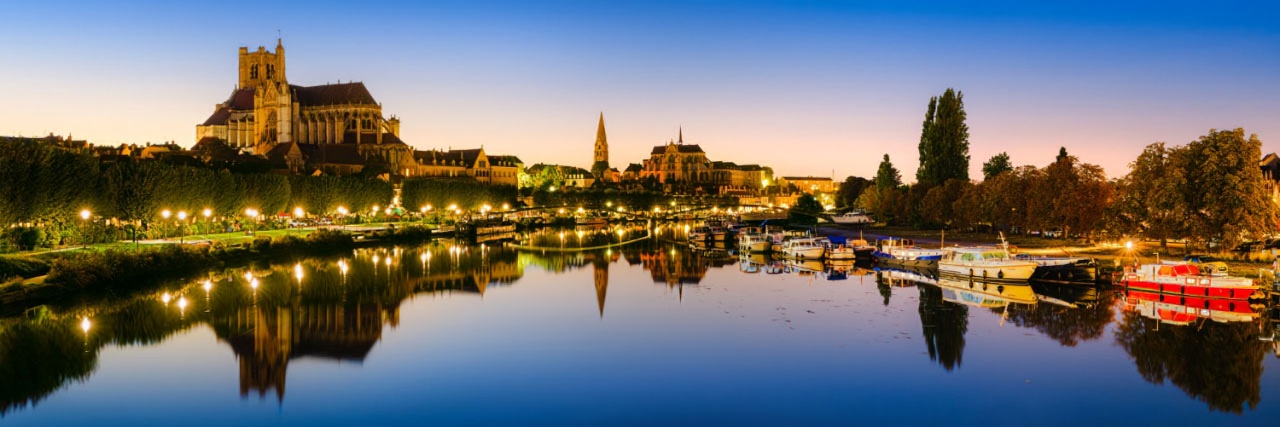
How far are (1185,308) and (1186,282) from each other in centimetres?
182

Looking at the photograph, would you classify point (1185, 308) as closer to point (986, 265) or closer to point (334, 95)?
point (986, 265)

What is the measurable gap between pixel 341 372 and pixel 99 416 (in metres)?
5.20

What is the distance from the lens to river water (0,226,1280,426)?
60.2 feet

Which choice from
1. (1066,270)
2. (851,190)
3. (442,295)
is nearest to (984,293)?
(1066,270)

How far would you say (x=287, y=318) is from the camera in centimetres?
2908

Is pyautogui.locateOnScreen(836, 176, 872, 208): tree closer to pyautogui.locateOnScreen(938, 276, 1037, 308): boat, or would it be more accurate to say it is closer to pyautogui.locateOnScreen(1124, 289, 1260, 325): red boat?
pyautogui.locateOnScreen(938, 276, 1037, 308): boat

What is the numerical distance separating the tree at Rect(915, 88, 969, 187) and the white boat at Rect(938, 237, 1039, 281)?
3433 centimetres

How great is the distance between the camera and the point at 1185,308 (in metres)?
28.7

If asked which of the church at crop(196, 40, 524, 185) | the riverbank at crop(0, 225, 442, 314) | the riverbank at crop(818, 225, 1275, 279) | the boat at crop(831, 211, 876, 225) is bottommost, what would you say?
the riverbank at crop(0, 225, 442, 314)

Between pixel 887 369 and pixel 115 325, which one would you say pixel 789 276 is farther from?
pixel 115 325

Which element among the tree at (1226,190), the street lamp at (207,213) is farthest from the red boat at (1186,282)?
the street lamp at (207,213)

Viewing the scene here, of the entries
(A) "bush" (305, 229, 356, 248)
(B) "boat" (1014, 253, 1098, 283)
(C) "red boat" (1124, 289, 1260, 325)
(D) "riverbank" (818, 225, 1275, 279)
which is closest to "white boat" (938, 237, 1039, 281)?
(B) "boat" (1014, 253, 1098, 283)

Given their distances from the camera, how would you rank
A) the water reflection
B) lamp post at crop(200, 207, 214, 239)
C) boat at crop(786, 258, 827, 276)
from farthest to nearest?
1. lamp post at crop(200, 207, 214, 239)
2. boat at crop(786, 258, 827, 276)
3. the water reflection

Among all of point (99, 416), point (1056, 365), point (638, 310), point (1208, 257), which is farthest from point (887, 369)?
point (1208, 257)
